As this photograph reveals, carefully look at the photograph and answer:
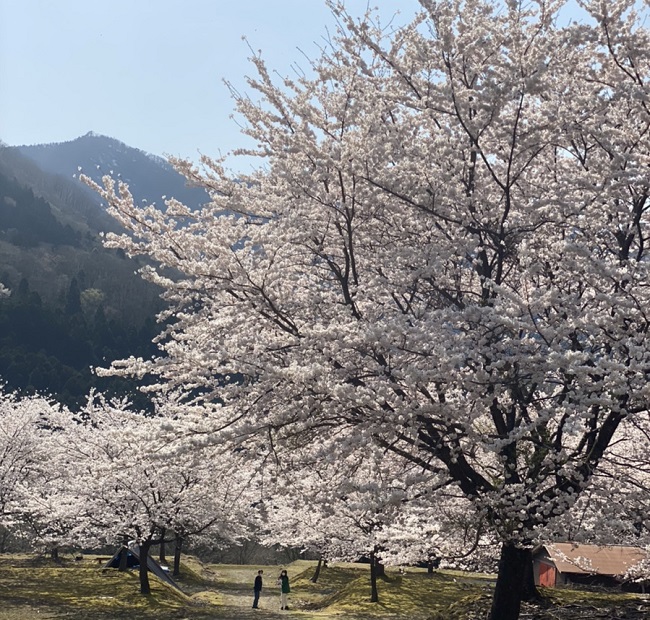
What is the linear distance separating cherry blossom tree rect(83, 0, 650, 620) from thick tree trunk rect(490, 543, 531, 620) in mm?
28

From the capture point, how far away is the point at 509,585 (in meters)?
9.88

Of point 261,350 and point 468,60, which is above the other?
point 468,60

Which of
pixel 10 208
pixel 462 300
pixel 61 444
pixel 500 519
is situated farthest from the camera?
pixel 10 208

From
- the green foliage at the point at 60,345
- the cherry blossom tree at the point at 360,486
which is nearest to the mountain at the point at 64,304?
the green foliage at the point at 60,345

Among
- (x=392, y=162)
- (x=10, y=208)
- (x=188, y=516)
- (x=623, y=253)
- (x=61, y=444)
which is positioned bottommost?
(x=188, y=516)

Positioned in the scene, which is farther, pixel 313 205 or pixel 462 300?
pixel 462 300

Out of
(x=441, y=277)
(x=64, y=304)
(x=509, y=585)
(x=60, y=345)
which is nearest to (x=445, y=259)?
(x=441, y=277)

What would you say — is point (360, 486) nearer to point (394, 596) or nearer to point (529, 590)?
point (529, 590)

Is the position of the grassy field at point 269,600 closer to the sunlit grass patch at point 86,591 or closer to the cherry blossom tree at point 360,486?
the sunlit grass patch at point 86,591

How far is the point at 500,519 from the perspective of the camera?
29.0 ft

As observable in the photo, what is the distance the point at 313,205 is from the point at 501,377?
11.9 feet

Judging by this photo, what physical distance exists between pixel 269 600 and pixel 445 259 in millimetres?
22079

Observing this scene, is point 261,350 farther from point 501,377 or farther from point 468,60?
point 468,60

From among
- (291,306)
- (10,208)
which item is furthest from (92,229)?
(291,306)
